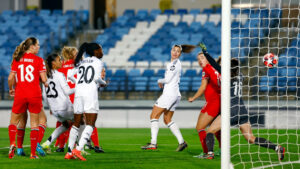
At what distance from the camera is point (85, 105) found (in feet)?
23.8

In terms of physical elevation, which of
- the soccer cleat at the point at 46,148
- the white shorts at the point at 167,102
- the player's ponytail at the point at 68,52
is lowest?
→ the soccer cleat at the point at 46,148

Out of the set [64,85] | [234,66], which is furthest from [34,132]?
[234,66]

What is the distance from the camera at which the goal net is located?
7523mm

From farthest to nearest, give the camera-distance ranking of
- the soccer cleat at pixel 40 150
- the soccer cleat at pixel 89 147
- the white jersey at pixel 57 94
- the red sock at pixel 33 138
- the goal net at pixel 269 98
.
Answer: the soccer cleat at pixel 89 147 < the white jersey at pixel 57 94 < the soccer cleat at pixel 40 150 < the goal net at pixel 269 98 < the red sock at pixel 33 138

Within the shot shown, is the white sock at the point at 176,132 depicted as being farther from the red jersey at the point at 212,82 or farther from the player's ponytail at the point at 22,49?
the player's ponytail at the point at 22,49

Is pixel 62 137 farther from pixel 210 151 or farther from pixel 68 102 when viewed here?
pixel 210 151

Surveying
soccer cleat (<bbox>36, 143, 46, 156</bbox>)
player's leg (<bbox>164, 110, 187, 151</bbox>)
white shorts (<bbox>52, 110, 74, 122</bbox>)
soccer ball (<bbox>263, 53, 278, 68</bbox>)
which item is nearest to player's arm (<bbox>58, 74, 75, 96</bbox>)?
white shorts (<bbox>52, 110, 74, 122</bbox>)

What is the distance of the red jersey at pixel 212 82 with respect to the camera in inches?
301

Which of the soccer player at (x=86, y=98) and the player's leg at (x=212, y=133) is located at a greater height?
the soccer player at (x=86, y=98)

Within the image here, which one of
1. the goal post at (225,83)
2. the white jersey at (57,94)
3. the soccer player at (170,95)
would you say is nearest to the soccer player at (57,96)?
the white jersey at (57,94)

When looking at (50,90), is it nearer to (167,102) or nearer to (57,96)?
(57,96)

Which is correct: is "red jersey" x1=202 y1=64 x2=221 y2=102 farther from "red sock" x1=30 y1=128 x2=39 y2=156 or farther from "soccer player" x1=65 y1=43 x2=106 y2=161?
"red sock" x1=30 y1=128 x2=39 y2=156

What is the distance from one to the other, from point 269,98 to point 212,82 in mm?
7397

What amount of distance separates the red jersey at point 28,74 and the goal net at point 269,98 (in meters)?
2.74
